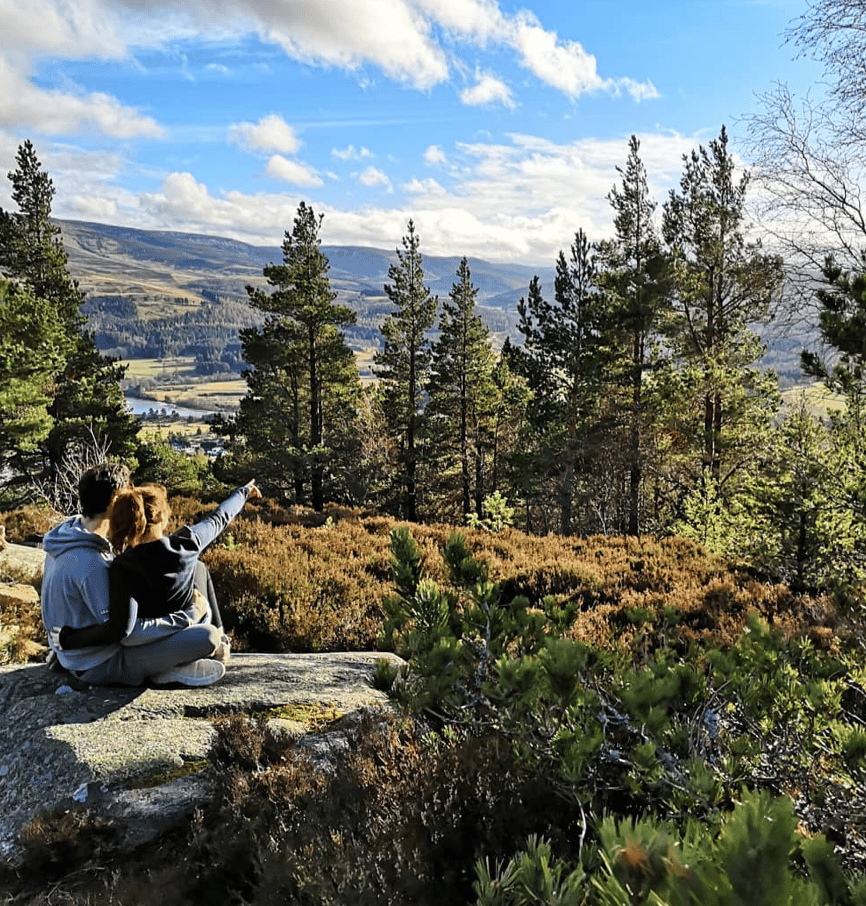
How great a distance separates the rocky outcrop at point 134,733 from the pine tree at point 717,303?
15.6 m

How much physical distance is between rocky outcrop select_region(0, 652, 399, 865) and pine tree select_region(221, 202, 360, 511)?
2105 centimetres

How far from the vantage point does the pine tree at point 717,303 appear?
58.7ft

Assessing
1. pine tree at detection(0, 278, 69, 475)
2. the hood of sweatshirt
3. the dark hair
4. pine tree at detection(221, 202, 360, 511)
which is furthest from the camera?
pine tree at detection(221, 202, 360, 511)

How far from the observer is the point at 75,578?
4.22 meters

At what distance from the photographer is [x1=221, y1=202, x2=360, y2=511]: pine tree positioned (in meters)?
25.4

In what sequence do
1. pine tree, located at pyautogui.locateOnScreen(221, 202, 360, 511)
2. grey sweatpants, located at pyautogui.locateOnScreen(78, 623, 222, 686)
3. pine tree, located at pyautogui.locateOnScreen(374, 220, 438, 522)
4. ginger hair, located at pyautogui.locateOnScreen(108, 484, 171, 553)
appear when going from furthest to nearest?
1. pine tree, located at pyautogui.locateOnScreen(374, 220, 438, 522)
2. pine tree, located at pyautogui.locateOnScreen(221, 202, 360, 511)
3. ginger hair, located at pyautogui.locateOnScreen(108, 484, 171, 553)
4. grey sweatpants, located at pyautogui.locateOnScreen(78, 623, 222, 686)

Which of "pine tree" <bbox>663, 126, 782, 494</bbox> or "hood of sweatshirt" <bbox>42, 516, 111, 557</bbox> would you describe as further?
"pine tree" <bbox>663, 126, 782, 494</bbox>

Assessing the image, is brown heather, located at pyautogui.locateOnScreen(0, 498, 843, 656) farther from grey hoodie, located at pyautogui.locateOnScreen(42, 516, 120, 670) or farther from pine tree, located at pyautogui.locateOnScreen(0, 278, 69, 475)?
pine tree, located at pyautogui.locateOnScreen(0, 278, 69, 475)

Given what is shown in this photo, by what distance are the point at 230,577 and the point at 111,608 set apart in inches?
152

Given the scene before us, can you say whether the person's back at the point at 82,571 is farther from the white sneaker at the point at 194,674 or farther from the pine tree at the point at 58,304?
the pine tree at the point at 58,304

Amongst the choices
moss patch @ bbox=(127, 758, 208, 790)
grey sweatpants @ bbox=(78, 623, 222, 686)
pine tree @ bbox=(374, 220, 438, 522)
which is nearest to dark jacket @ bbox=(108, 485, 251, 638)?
grey sweatpants @ bbox=(78, 623, 222, 686)

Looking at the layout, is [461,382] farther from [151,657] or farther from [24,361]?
[151,657]

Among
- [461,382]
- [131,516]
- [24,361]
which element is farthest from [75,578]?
[461,382]

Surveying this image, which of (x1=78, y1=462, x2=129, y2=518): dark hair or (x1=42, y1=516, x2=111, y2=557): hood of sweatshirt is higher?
(x1=78, y1=462, x2=129, y2=518): dark hair
